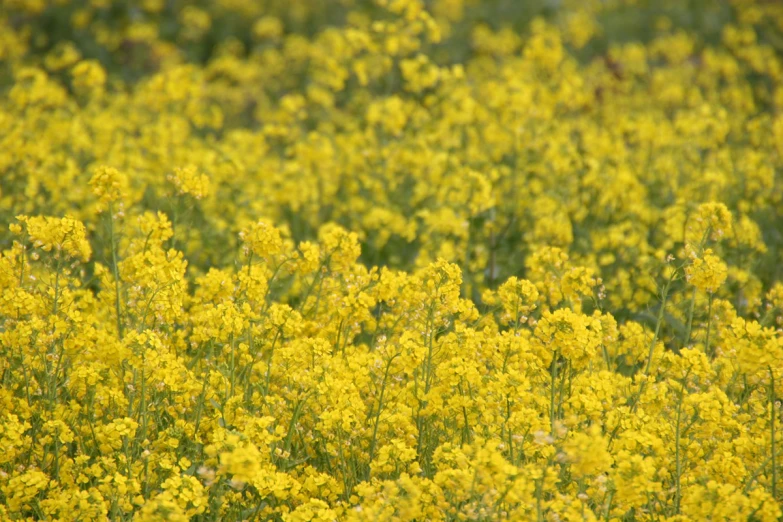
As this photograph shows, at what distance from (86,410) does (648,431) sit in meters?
2.05

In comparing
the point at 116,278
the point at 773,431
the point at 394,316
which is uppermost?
the point at 394,316

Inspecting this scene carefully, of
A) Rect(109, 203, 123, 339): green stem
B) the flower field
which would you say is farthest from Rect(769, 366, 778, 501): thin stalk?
Rect(109, 203, 123, 339): green stem

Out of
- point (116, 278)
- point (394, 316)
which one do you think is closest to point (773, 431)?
point (394, 316)

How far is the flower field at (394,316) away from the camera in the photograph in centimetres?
316

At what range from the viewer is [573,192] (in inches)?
247

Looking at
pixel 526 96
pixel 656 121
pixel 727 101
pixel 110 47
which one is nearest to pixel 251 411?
pixel 526 96

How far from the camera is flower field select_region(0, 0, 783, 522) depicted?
10.4 feet

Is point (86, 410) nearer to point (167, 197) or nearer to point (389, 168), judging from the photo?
point (167, 197)

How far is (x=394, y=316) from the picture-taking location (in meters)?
4.20

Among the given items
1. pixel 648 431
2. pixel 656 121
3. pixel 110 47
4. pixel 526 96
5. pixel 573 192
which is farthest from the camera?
pixel 110 47

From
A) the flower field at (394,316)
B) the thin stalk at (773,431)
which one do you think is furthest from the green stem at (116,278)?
the thin stalk at (773,431)

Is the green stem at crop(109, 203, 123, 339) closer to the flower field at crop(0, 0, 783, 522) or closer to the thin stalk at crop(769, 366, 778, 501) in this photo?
the flower field at crop(0, 0, 783, 522)

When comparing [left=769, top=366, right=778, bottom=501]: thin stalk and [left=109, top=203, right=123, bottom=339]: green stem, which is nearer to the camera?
[left=769, top=366, right=778, bottom=501]: thin stalk

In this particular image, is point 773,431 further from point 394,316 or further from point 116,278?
point 116,278
